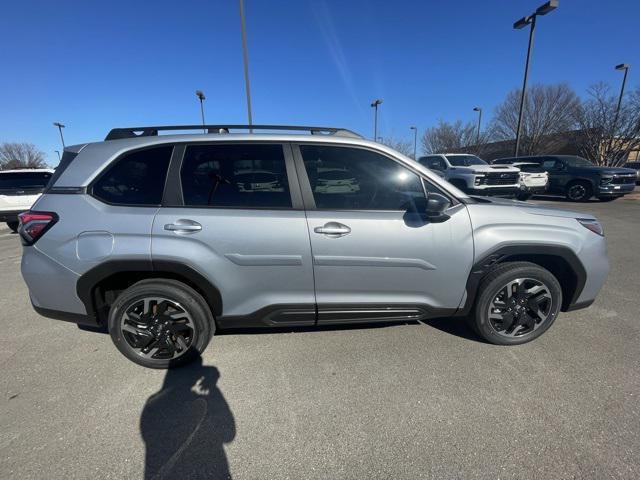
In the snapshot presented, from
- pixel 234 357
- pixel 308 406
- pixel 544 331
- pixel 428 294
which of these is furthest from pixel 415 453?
pixel 544 331

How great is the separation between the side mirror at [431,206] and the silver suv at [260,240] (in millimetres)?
12

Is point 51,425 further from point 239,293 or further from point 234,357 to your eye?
point 239,293

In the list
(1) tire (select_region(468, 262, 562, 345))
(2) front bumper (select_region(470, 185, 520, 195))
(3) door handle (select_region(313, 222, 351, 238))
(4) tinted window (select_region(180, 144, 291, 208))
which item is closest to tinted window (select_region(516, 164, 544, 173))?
(2) front bumper (select_region(470, 185, 520, 195))

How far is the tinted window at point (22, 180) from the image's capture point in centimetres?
814

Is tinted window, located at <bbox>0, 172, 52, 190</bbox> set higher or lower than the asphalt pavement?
higher

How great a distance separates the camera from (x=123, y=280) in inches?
101

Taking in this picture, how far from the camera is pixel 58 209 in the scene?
235 cm

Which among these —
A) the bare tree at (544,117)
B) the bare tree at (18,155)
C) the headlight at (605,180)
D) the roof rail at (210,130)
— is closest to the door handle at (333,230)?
the roof rail at (210,130)

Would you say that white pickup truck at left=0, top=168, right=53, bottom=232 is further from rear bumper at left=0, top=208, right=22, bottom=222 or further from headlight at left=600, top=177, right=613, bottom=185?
headlight at left=600, top=177, right=613, bottom=185

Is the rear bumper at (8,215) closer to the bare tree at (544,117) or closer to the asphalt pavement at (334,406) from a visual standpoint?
the asphalt pavement at (334,406)

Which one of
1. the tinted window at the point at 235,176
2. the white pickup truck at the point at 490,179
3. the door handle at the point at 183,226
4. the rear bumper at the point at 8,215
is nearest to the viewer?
the door handle at the point at 183,226

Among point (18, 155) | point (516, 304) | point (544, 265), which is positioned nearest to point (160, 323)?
point (516, 304)

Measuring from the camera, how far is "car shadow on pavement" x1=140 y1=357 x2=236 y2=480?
1740mm

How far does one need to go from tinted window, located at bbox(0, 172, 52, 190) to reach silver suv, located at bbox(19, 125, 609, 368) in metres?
8.03
